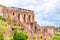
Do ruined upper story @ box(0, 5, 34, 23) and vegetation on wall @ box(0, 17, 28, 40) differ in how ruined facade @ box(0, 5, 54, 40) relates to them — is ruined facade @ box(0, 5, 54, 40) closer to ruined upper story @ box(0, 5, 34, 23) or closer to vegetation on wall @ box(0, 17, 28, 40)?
ruined upper story @ box(0, 5, 34, 23)

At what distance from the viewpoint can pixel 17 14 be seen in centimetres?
9094

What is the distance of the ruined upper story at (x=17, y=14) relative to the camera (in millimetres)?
85812

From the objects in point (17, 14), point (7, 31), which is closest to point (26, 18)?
point (17, 14)

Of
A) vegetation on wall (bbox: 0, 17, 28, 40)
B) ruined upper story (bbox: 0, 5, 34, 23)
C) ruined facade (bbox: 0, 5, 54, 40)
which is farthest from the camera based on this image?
ruined upper story (bbox: 0, 5, 34, 23)

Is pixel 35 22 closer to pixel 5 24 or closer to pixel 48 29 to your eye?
pixel 48 29

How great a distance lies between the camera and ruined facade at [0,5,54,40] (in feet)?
276

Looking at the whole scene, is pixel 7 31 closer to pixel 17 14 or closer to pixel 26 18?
pixel 17 14

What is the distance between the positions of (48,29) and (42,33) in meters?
8.75

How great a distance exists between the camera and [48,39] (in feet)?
272

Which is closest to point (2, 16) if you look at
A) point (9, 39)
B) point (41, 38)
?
point (41, 38)

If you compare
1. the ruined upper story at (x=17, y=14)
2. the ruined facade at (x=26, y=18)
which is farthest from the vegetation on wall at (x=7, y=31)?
the ruined upper story at (x=17, y=14)

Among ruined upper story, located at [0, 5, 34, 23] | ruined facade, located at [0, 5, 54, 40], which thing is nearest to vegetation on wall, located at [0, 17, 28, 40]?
ruined facade, located at [0, 5, 54, 40]

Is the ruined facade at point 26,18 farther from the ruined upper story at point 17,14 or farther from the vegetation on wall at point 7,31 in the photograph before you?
the vegetation on wall at point 7,31

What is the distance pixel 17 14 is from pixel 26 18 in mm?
4027
